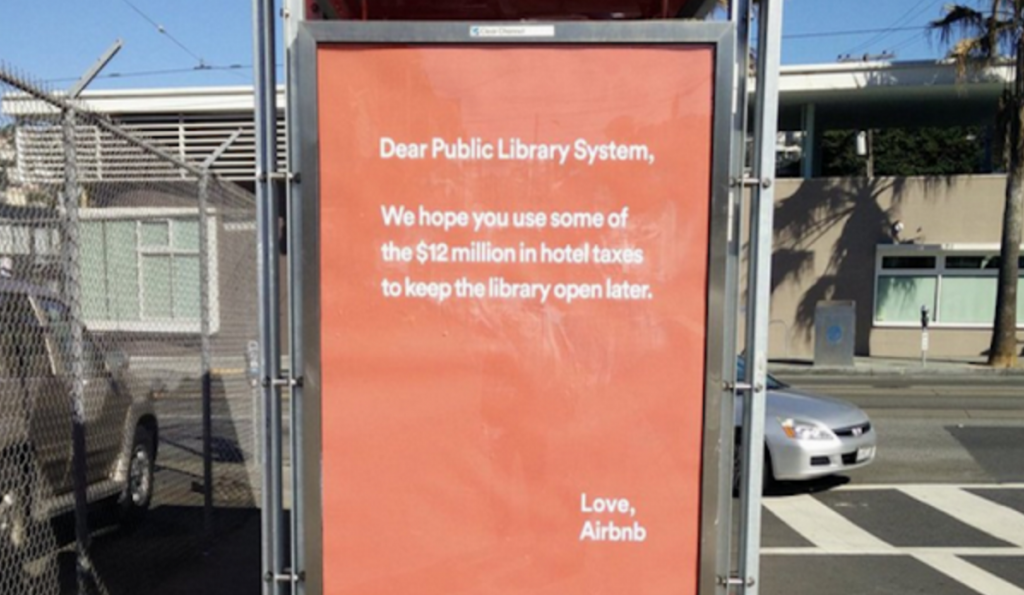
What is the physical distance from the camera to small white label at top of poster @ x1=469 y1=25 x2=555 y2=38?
94.3 inches

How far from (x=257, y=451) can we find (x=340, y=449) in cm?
628

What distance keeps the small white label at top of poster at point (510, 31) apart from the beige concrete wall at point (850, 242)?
69.5 ft

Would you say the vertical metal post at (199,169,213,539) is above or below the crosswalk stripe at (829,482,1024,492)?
above

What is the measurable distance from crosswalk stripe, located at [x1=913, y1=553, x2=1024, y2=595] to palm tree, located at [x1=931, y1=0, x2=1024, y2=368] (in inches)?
609

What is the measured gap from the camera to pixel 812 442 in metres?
7.97

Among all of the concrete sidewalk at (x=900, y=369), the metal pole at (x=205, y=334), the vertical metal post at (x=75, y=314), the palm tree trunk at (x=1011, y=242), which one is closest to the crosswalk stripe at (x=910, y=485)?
the metal pole at (x=205, y=334)

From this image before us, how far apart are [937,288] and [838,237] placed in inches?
122

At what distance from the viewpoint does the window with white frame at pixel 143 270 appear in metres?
5.02

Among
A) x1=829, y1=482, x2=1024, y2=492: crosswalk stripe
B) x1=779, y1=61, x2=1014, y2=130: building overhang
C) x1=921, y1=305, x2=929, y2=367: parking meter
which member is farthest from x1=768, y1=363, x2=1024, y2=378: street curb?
x1=829, y1=482, x2=1024, y2=492: crosswalk stripe

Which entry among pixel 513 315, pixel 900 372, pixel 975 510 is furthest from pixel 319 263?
pixel 900 372

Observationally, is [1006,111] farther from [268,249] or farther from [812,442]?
[268,249]

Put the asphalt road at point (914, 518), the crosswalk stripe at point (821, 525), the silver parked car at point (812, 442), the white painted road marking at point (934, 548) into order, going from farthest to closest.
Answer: the silver parked car at point (812, 442)
the crosswalk stripe at point (821, 525)
the white painted road marking at point (934, 548)
the asphalt road at point (914, 518)

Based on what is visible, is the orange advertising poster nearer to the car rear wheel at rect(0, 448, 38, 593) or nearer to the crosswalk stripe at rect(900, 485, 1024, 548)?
the car rear wheel at rect(0, 448, 38, 593)

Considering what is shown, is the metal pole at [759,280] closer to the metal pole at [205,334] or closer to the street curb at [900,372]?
the metal pole at [205,334]
